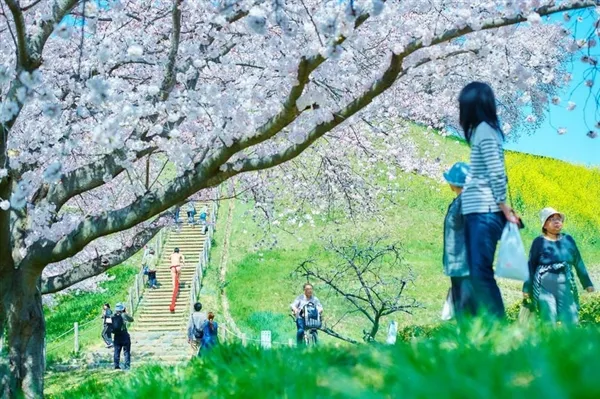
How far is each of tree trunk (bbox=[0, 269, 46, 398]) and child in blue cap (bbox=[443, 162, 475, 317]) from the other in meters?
5.13

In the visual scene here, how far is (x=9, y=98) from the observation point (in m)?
5.82

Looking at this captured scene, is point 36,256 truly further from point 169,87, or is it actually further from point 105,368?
point 105,368

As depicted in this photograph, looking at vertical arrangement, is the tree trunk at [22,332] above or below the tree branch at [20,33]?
below

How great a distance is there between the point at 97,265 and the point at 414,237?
62.3 ft

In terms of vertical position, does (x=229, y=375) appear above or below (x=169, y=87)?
below

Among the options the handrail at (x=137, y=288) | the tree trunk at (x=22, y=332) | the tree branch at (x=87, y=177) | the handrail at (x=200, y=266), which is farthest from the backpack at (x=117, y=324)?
the tree branch at (x=87, y=177)

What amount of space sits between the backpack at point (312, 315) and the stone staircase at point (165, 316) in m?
5.80

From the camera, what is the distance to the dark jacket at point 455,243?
166 inches

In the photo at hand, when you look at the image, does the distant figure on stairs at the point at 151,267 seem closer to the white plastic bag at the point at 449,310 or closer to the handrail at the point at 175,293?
the handrail at the point at 175,293

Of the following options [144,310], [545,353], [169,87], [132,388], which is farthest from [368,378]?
[144,310]

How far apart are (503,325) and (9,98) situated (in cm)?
467

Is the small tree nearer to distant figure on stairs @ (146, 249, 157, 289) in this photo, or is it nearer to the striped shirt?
the striped shirt

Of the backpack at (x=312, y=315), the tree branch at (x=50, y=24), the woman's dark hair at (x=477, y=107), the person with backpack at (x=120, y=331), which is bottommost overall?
the person with backpack at (x=120, y=331)

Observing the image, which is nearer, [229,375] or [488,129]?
[229,375]
